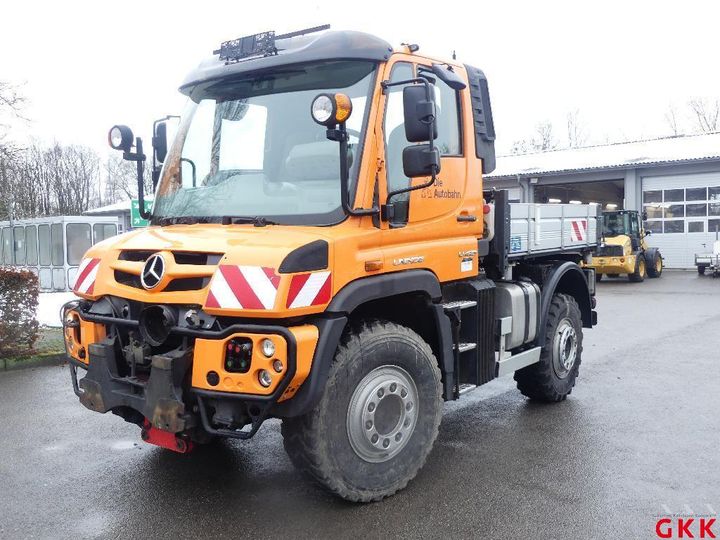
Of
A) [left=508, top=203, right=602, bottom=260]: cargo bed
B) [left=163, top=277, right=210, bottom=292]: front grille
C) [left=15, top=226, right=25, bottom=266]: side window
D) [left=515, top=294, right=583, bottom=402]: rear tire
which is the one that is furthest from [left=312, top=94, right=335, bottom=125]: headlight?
[left=15, top=226, right=25, bottom=266]: side window

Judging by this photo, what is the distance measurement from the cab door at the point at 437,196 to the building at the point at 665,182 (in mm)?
19947

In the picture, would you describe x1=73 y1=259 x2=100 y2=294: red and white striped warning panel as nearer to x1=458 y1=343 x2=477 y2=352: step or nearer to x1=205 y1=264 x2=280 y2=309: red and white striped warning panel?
x1=205 y1=264 x2=280 y2=309: red and white striped warning panel

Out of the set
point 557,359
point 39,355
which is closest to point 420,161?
point 557,359

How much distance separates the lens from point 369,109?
4184mm

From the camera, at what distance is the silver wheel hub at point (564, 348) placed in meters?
6.48

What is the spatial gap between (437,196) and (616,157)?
2713 cm

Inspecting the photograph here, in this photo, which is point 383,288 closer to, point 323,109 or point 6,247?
point 323,109

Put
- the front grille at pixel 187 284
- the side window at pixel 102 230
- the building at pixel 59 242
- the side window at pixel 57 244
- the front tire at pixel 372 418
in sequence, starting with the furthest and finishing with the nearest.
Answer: the side window at pixel 102 230 < the side window at pixel 57 244 < the building at pixel 59 242 < the front tire at pixel 372 418 < the front grille at pixel 187 284

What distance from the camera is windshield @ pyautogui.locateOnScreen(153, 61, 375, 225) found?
164 inches

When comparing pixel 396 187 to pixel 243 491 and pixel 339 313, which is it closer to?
pixel 339 313

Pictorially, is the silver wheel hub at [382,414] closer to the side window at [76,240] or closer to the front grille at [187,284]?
the front grille at [187,284]

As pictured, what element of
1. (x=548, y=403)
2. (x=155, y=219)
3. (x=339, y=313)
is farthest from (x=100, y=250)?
(x=548, y=403)

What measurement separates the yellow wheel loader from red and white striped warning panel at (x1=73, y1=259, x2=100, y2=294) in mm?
18856

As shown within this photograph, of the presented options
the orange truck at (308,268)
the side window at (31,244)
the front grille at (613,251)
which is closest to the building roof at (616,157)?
the front grille at (613,251)
